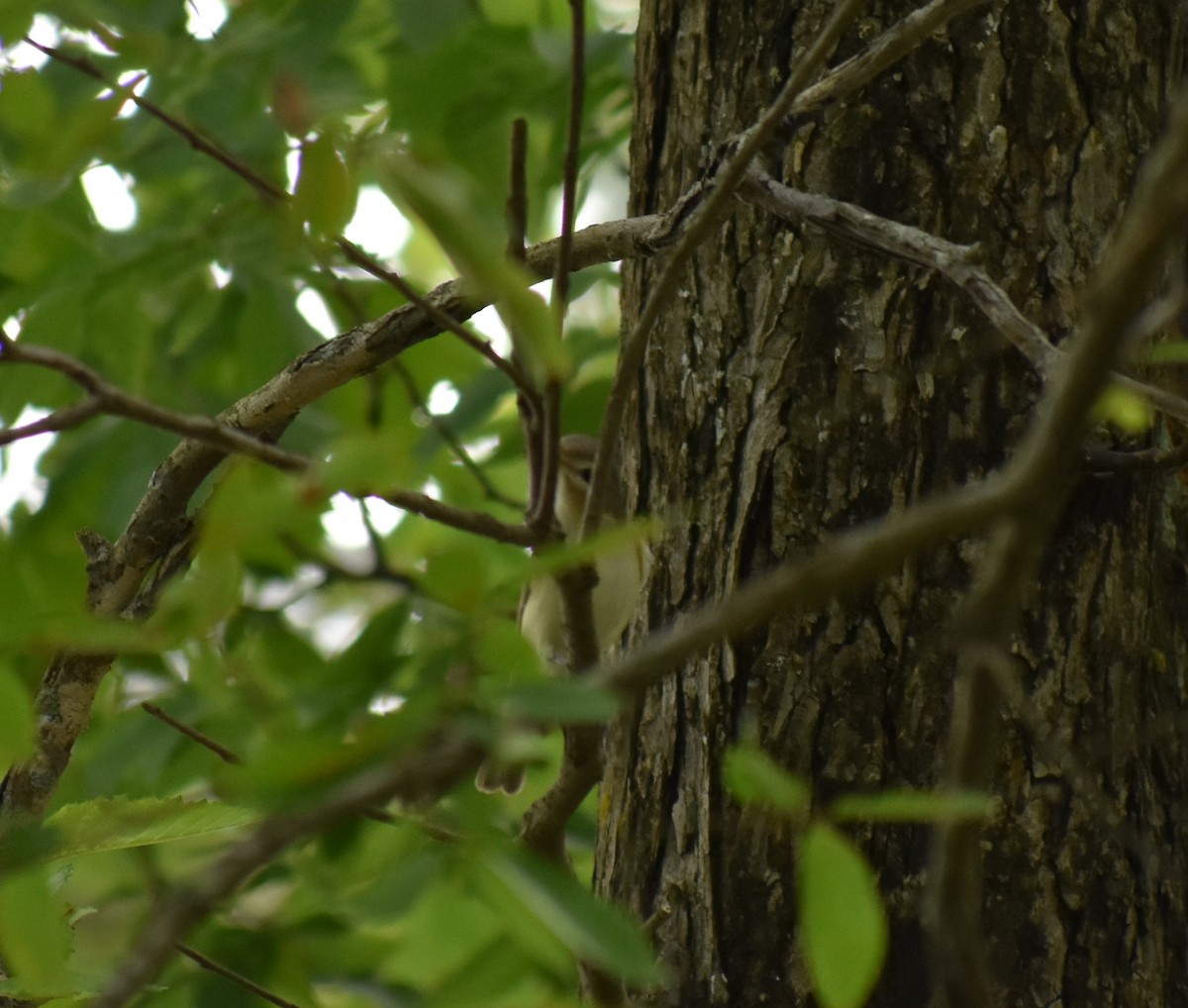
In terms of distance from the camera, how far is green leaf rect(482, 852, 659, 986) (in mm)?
833

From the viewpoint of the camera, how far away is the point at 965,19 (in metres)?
2.11

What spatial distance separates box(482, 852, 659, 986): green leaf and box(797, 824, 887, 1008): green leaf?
0.11 meters

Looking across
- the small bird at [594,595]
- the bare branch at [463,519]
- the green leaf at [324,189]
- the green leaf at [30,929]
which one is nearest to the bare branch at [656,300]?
the bare branch at [463,519]

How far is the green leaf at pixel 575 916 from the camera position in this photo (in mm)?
833

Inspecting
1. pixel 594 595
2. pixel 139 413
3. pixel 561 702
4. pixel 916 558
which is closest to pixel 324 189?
pixel 139 413

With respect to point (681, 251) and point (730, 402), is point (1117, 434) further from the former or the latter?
point (681, 251)

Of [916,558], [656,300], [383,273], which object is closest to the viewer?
[656,300]

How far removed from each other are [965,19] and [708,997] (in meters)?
1.50

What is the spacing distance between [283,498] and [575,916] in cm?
32

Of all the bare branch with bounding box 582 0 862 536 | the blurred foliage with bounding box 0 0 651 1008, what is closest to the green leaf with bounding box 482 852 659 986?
the blurred foliage with bounding box 0 0 651 1008

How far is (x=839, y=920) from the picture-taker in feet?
2.91

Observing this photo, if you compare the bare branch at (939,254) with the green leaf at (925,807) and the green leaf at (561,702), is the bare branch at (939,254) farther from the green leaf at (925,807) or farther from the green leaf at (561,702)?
the green leaf at (561,702)

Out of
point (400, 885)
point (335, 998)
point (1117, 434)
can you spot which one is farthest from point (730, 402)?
point (335, 998)

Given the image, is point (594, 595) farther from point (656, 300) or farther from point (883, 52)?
point (656, 300)
